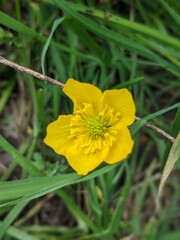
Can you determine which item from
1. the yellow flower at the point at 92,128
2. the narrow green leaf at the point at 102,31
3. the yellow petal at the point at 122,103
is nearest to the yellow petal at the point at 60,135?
the yellow flower at the point at 92,128

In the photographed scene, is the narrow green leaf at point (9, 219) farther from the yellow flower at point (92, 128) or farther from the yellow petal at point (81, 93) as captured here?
the yellow petal at point (81, 93)

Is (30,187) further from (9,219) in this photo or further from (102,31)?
(102,31)

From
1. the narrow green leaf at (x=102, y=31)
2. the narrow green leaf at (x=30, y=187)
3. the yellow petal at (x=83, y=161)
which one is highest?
the narrow green leaf at (x=102, y=31)

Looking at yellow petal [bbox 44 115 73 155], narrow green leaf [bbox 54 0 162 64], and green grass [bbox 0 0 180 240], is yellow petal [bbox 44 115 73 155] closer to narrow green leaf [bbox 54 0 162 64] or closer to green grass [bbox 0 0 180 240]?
green grass [bbox 0 0 180 240]

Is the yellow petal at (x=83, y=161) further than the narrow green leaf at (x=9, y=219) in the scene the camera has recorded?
No

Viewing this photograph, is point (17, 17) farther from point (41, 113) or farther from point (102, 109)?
point (102, 109)

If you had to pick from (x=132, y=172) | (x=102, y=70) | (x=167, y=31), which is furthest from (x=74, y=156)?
(x=167, y=31)

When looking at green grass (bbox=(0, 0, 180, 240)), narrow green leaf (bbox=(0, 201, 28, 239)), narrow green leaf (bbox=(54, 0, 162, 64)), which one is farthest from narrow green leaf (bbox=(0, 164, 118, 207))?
narrow green leaf (bbox=(54, 0, 162, 64))
